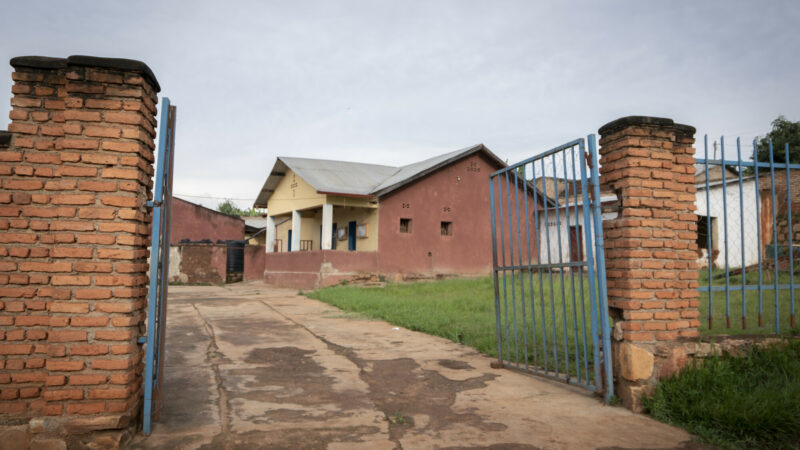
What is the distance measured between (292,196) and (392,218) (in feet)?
15.4

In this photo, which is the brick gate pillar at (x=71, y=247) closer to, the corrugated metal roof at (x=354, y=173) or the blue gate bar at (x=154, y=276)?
the blue gate bar at (x=154, y=276)

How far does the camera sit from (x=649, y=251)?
4062mm

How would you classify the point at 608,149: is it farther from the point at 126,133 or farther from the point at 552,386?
the point at 126,133

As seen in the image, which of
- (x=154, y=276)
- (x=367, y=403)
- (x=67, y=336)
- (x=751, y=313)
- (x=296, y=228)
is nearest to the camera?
(x=67, y=336)

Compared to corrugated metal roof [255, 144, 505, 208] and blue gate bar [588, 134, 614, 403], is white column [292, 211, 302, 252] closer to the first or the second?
corrugated metal roof [255, 144, 505, 208]

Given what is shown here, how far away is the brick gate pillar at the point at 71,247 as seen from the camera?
9.95 feet

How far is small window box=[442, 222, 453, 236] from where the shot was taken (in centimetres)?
1880

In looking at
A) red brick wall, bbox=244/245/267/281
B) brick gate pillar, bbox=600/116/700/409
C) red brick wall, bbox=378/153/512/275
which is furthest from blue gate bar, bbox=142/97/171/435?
red brick wall, bbox=244/245/267/281

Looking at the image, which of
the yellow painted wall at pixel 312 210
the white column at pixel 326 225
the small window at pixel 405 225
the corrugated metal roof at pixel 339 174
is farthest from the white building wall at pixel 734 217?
the white column at pixel 326 225

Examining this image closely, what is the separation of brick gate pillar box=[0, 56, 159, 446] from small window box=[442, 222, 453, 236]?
52.1 ft

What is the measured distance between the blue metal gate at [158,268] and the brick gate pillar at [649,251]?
3381 mm

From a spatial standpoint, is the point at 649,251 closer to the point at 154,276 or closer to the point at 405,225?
the point at 154,276

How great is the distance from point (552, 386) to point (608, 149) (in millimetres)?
2149

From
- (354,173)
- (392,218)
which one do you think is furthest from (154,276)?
(354,173)
